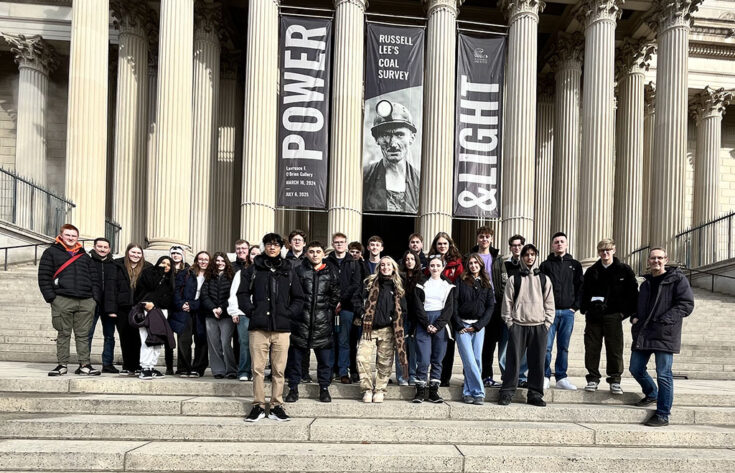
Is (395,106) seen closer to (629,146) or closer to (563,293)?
(629,146)

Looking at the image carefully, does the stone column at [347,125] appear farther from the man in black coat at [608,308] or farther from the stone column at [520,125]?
the man in black coat at [608,308]

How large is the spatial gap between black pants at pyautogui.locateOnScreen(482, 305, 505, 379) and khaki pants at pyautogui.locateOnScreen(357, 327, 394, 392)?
1.56 m

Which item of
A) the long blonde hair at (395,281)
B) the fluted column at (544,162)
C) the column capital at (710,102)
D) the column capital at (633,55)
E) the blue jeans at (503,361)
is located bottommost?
the blue jeans at (503,361)

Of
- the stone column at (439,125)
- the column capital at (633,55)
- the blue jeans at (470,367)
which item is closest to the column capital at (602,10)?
the column capital at (633,55)

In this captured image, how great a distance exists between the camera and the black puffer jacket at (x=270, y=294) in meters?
6.84

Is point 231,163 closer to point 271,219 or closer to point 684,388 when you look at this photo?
point 271,219

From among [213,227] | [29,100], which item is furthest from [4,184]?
[213,227]

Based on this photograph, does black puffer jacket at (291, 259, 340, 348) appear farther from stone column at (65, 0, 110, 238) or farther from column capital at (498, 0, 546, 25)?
column capital at (498, 0, 546, 25)

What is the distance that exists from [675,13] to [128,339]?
60.2ft

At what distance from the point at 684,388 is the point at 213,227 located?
15782 millimetres

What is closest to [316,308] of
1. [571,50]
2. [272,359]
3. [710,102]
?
[272,359]

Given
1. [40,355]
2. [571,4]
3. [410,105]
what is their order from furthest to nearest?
[571,4], [410,105], [40,355]

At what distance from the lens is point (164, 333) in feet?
27.6

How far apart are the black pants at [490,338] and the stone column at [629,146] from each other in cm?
1358
